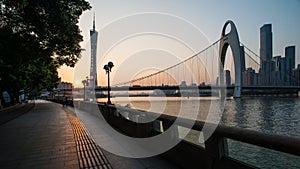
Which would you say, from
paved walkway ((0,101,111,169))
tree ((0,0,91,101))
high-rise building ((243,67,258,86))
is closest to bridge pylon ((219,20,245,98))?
high-rise building ((243,67,258,86))

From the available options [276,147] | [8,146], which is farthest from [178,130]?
[8,146]

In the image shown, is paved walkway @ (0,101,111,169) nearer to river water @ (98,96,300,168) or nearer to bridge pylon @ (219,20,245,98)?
river water @ (98,96,300,168)

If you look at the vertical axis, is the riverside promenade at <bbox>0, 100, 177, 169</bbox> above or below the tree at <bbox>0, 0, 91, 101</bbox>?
below

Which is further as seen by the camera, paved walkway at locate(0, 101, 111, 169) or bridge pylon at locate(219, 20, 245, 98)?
bridge pylon at locate(219, 20, 245, 98)

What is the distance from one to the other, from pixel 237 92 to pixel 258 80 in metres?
12.3

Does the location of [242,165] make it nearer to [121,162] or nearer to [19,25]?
[121,162]

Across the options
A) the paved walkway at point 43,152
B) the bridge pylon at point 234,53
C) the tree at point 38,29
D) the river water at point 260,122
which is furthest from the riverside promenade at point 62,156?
the bridge pylon at point 234,53

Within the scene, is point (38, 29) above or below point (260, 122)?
above

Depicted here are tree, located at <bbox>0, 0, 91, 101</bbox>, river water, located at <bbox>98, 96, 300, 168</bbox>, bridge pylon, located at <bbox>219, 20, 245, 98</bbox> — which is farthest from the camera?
bridge pylon, located at <bbox>219, 20, 245, 98</bbox>

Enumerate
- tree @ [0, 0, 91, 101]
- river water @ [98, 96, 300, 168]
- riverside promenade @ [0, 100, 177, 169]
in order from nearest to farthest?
river water @ [98, 96, 300, 168]
riverside promenade @ [0, 100, 177, 169]
tree @ [0, 0, 91, 101]

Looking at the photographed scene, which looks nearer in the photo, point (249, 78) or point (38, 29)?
point (38, 29)

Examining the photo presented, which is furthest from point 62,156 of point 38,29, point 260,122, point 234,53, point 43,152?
point 234,53

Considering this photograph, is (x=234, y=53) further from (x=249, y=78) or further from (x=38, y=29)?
(x=38, y=29)

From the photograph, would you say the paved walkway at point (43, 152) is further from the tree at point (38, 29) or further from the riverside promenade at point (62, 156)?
the tree at point (38, 29)
